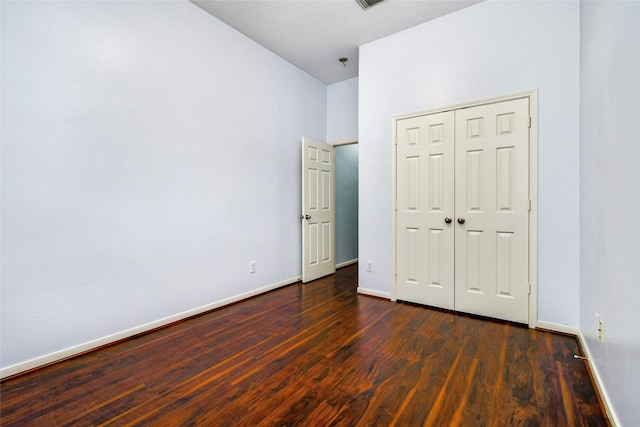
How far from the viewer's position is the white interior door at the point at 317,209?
4176mm

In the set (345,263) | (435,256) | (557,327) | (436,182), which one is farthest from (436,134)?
(345,263)

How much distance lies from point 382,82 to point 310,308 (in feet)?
8.95

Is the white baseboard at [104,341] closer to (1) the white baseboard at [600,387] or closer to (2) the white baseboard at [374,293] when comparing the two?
(2) the white baseboard at [374,293]

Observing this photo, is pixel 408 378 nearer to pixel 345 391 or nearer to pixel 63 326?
pixel 345 391

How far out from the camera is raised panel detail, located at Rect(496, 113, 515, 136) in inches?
107

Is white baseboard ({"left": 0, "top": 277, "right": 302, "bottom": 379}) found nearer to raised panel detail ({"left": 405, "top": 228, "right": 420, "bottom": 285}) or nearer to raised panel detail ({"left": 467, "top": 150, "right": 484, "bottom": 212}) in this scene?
raised panel detail ({"left": 405, "top": 228, "right": 420, "bottom": 285})

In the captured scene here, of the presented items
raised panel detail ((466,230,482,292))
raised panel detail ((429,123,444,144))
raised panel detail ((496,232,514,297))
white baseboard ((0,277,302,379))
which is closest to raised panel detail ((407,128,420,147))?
raised panel detail ((429,123,444,144))

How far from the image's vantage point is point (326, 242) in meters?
4.59

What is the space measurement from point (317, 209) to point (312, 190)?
0.30m

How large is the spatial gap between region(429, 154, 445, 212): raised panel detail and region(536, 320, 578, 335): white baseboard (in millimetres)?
1323

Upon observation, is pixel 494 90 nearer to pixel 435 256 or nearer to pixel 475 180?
pixel 475 180

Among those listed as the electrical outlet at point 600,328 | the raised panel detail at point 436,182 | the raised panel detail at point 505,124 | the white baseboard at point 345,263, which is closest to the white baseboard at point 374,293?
the raised panel detail at point 436,182

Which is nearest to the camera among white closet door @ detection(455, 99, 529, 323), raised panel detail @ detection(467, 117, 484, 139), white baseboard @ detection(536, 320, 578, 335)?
white baseboard @ detection(536, 320, 578, 335)

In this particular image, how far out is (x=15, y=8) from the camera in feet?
6.23
